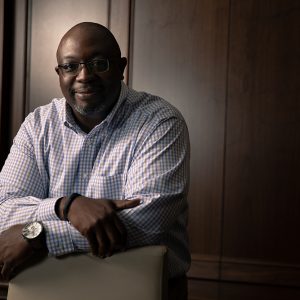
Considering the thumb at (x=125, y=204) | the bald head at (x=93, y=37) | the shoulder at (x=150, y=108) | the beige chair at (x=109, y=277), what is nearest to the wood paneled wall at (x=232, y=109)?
the shoulder at (x=150, y=108)

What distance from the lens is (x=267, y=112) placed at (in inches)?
96.0

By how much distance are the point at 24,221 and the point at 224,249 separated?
4.29 ft

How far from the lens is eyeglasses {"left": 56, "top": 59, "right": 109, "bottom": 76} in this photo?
158cm

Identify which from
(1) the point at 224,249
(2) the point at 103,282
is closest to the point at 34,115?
(2) the point at 103,282

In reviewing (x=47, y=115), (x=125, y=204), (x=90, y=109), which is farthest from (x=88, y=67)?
(x=125, y=204)

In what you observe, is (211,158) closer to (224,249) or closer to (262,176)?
(262,176)

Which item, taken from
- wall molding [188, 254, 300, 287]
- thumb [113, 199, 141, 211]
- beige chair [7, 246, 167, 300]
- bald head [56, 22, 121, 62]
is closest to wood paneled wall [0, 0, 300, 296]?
wall molding [188, 254, 300, 287]

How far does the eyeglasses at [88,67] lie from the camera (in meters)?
1.58

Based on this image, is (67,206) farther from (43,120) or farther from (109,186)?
(43,120)

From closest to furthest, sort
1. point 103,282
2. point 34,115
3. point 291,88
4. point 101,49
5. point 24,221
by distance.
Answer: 1. point 103,282
2. point 24,221
3. point 101,49
4. point 34,115
5. point 291,88

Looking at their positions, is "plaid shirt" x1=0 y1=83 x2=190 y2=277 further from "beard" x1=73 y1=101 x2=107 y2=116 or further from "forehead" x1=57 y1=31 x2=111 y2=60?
"forehead" x1=57 y1=31 x2=111 y2=60

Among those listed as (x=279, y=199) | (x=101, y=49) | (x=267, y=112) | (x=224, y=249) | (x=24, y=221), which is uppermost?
(x=101, y=49)

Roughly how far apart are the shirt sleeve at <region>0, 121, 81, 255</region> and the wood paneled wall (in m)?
1.06

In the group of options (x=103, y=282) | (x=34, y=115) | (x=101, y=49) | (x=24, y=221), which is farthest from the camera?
(x=34, y=115)
